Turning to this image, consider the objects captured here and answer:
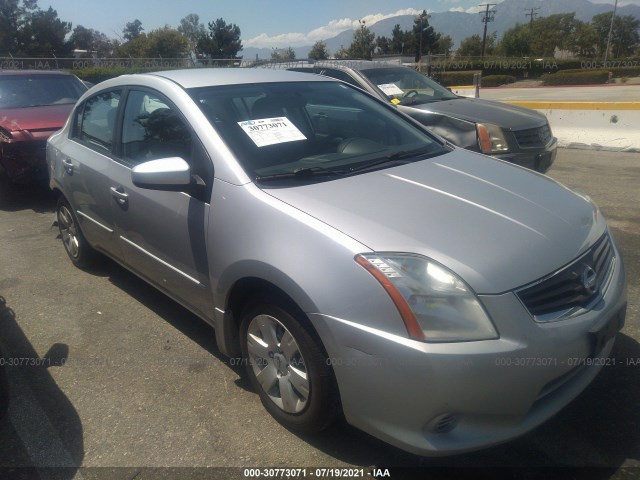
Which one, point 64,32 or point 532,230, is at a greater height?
point 64,32

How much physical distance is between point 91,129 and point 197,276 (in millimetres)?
1889

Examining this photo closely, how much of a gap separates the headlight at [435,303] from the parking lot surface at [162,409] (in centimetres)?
75

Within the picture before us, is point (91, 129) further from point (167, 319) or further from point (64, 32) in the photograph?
point (64, 32)

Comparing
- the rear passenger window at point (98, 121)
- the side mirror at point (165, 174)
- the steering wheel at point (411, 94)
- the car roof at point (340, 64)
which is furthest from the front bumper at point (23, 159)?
the steering wheel at point (411, 94)

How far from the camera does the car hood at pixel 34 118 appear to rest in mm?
6555

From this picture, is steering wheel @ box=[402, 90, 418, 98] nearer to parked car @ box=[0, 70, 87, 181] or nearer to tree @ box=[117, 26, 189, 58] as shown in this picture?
parked car @ box=[0, 70, 87, 181]

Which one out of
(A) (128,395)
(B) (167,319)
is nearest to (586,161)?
(B) (167,319)

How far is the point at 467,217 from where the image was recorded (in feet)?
7.70

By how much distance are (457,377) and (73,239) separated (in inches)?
150

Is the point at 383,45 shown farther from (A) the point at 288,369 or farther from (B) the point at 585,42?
(A) the point at 288,369

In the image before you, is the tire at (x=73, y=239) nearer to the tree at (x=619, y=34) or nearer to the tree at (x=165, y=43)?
the tree at (x=165, y=43)

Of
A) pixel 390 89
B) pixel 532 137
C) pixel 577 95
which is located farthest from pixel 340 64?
pixel 577 95

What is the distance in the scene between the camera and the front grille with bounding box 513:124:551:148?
609cm

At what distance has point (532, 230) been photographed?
2.29 meters
